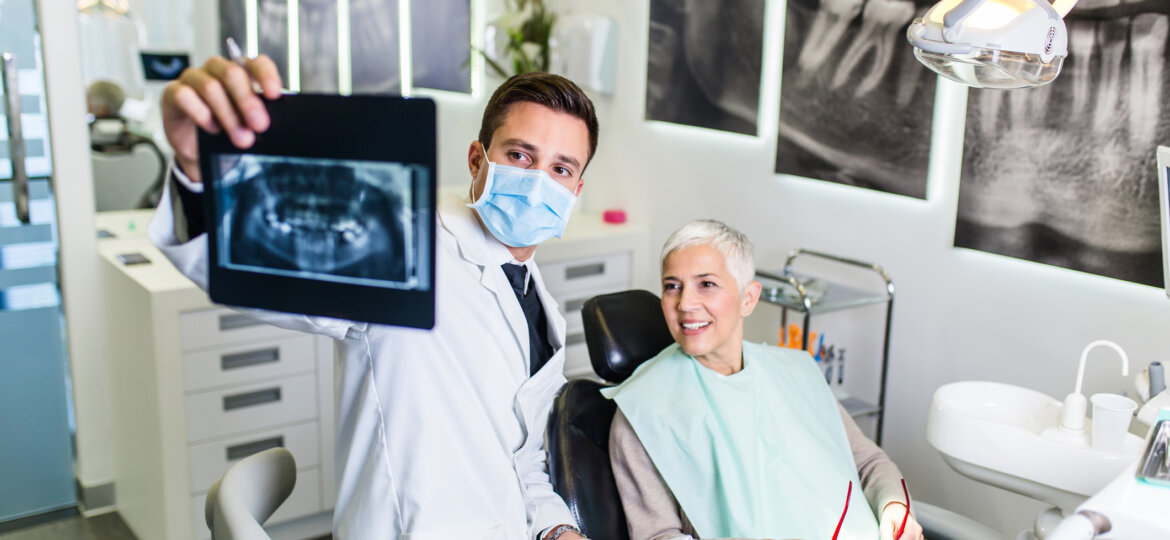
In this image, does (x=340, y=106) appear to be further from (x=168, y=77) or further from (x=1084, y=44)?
(x=168, y=77)

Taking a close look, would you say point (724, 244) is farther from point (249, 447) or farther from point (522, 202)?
point (249, 447)

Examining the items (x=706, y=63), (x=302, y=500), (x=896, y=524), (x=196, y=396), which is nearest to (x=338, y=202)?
(x=896, y=524)

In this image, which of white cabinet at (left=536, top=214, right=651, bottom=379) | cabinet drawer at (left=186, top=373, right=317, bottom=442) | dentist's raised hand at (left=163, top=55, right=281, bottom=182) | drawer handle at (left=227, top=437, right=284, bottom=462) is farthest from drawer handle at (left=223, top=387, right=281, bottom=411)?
dentist's raised hand at (left=163, top=55, right=281, bottom=182)

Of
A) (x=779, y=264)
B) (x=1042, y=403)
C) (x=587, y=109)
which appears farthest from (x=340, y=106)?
(x=779, y=264)

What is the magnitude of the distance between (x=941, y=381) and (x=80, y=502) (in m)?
2.74

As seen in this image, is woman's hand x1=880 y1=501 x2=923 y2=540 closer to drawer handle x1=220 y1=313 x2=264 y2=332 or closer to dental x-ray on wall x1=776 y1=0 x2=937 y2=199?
dental x-ray on wall x1=776 y1=0 x2=937 y2=199

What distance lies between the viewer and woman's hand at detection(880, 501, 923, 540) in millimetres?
1812

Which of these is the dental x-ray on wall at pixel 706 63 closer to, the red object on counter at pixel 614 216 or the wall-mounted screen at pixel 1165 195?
the red object on counter at pixel 614 216

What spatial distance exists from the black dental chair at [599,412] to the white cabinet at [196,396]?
4.02 feet

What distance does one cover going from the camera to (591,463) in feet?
6.08

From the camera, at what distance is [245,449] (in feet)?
9.46

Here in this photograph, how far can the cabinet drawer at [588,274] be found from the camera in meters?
3.43

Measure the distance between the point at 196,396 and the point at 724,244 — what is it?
5.45 feet

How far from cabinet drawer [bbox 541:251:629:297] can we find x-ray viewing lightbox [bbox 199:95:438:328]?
2.49 meters
